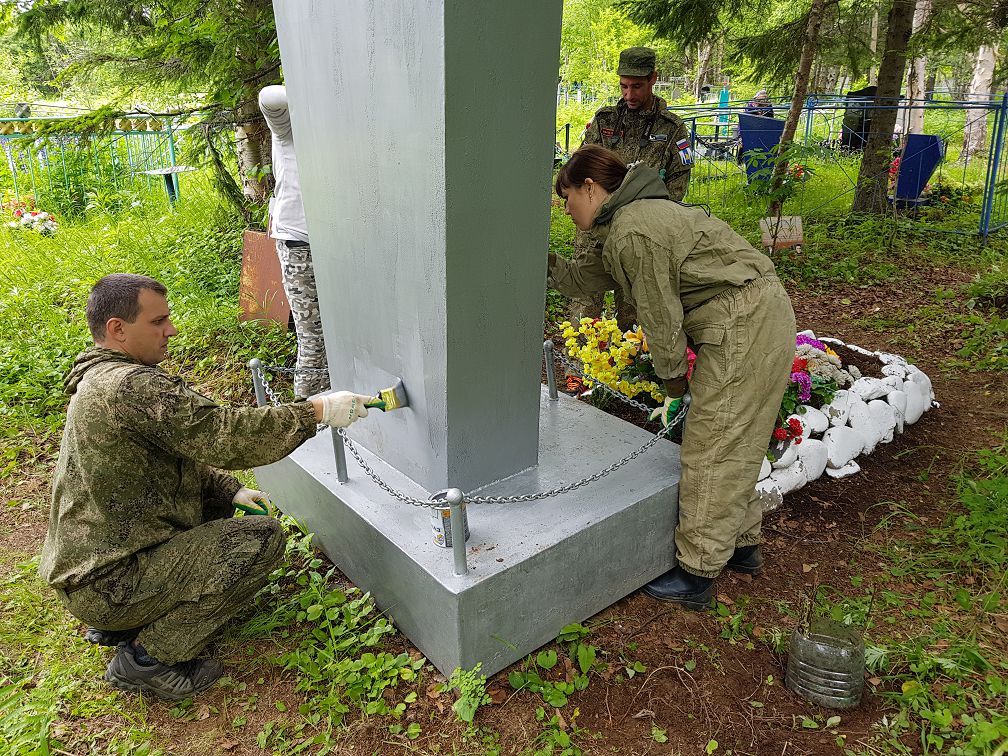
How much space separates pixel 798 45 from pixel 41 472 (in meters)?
8.91

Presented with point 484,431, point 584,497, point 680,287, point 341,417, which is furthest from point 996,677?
point 341,417

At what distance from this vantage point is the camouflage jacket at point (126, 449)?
220cm

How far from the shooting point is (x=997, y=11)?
22.3 feet

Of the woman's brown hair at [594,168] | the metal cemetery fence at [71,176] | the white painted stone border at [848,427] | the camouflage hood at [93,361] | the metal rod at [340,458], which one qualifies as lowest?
the white painted stone border at [848,427]

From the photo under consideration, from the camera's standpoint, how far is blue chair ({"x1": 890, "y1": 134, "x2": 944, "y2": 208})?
9.28 metres

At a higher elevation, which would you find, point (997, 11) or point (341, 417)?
point (997, 11)

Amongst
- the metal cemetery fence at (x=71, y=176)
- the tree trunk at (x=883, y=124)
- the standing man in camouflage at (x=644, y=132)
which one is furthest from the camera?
the metal cemetery fence at (x=71, y=176)

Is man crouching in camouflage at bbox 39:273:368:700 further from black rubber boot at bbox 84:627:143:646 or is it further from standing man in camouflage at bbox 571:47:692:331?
standing man in camouflage at bbox 571:47:692:331

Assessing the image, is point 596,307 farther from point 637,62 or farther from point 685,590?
point 685,590

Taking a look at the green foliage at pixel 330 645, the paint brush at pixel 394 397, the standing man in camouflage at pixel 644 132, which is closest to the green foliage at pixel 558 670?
the green foliage at pixel 330 645

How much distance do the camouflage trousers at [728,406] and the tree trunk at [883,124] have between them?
267 inches

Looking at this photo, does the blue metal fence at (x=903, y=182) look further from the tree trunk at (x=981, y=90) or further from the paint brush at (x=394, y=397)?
the paint brush at (x=394, y=397)

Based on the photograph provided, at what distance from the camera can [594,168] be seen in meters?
2.65

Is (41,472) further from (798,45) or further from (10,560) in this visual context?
(798,45)
